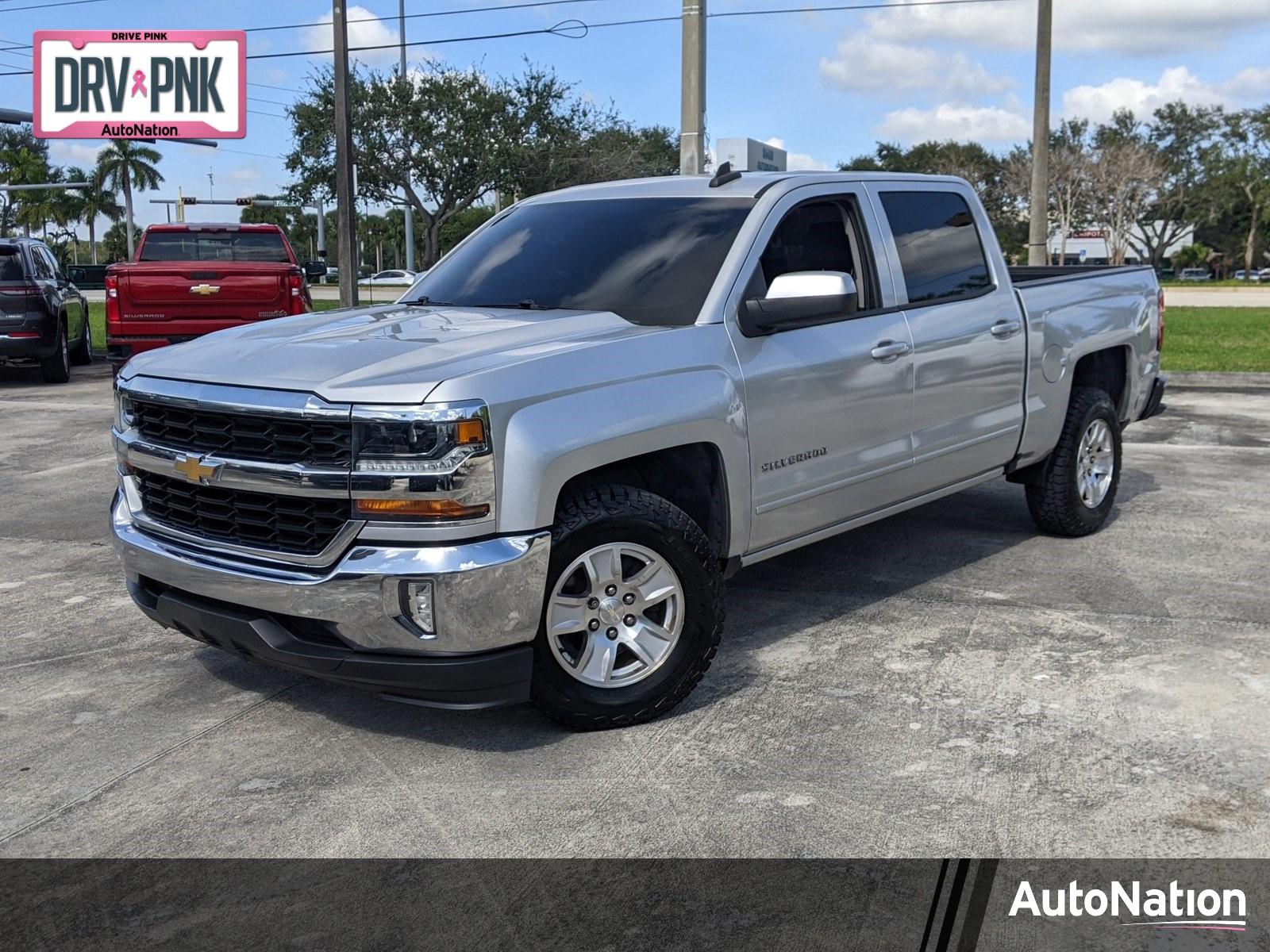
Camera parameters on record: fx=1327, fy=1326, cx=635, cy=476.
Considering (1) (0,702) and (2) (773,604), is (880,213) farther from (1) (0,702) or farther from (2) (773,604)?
(1) (0,702)

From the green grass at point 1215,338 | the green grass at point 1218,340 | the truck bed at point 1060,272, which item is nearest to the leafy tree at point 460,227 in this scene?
the green grass at point 1215,338

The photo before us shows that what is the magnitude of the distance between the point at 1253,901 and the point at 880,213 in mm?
3382

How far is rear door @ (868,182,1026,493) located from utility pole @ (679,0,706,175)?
7758 mm

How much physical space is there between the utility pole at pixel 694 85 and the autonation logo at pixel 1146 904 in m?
11.3

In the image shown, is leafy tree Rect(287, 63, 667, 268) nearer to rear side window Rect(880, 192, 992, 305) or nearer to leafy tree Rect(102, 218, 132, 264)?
rear side window Rect(880, 192, 992, 305)

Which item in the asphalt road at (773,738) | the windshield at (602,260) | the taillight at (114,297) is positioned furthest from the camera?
the taillight at (114,297)

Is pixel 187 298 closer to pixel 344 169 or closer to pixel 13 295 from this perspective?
pixel 13 295

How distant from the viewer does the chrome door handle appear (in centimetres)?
540

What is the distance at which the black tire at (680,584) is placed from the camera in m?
4.17

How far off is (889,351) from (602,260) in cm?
124

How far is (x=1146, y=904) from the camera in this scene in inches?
127

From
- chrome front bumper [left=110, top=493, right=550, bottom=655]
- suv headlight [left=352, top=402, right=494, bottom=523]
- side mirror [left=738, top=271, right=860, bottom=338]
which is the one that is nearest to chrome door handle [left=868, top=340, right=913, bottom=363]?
side mirror [left=738, top=271, right=860, bottom=338]

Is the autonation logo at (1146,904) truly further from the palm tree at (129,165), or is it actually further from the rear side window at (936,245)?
the palm tree at (129,165)

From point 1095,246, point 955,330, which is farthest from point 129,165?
point 955,330
